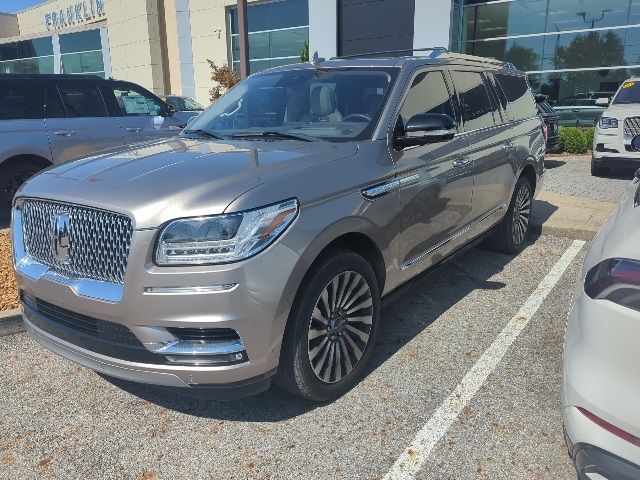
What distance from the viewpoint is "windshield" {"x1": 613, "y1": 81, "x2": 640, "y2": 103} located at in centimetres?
1040

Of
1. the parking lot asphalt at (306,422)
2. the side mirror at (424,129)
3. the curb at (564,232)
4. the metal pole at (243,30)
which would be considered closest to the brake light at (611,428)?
the parking lot asphalt at (306,422)

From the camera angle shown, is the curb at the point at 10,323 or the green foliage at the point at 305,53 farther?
the green foliage at the point at 305,53

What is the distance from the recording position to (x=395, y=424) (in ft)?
9.29

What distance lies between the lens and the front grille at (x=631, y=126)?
31.5ft

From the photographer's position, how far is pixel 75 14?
36344 millimetres

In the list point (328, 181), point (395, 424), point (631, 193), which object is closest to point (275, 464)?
point (395, 424)

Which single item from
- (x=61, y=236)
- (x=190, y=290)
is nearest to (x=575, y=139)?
(x=190, y=290)

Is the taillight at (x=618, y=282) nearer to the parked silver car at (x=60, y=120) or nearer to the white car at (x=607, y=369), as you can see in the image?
the white car at (x=607, y=369)

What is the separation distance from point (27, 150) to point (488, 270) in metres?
6.06

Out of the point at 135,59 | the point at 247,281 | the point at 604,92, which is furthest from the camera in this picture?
the point at 135,59

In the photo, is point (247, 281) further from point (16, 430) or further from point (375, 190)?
point (16, 430)

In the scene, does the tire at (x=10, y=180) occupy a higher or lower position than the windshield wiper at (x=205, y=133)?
lower

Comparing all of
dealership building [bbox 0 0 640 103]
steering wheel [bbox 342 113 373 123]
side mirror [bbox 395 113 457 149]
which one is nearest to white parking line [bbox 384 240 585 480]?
side mirror [bbox 395 113 457 149]

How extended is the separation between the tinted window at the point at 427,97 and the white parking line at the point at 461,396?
1691 millimetres
